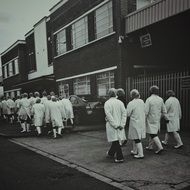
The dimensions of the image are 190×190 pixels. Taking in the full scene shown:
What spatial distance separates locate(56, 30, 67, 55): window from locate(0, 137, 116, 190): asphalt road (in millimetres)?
14209

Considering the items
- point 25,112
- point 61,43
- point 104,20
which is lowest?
point 25,112

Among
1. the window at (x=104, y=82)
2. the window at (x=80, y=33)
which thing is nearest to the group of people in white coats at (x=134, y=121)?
the window at (x=104, y=82)

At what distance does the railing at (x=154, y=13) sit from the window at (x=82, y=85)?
17.2 feet

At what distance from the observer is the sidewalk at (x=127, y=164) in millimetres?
5008

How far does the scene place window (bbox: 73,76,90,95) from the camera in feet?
57.4

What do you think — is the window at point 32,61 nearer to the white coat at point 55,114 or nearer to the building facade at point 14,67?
the building facade at point 14,67

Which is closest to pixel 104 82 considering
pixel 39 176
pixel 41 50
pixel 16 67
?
pixel 39 176

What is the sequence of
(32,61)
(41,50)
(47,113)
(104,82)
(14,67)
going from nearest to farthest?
1. (47,113)
2. (104,82)
3. (41,50)
4. (32,61)
5. (14,67)

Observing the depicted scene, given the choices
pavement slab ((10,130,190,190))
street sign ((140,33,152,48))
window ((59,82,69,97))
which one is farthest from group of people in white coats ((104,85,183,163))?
window ((59,82,69,97))

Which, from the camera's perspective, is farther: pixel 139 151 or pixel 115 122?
pixel 139 151

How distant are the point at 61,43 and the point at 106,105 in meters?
15.5

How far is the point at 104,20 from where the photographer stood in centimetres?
1543

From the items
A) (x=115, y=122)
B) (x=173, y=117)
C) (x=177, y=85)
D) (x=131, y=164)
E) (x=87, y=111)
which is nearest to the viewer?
(x=131, y=164)

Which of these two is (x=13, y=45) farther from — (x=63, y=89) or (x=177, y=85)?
(x=177, y=85)
